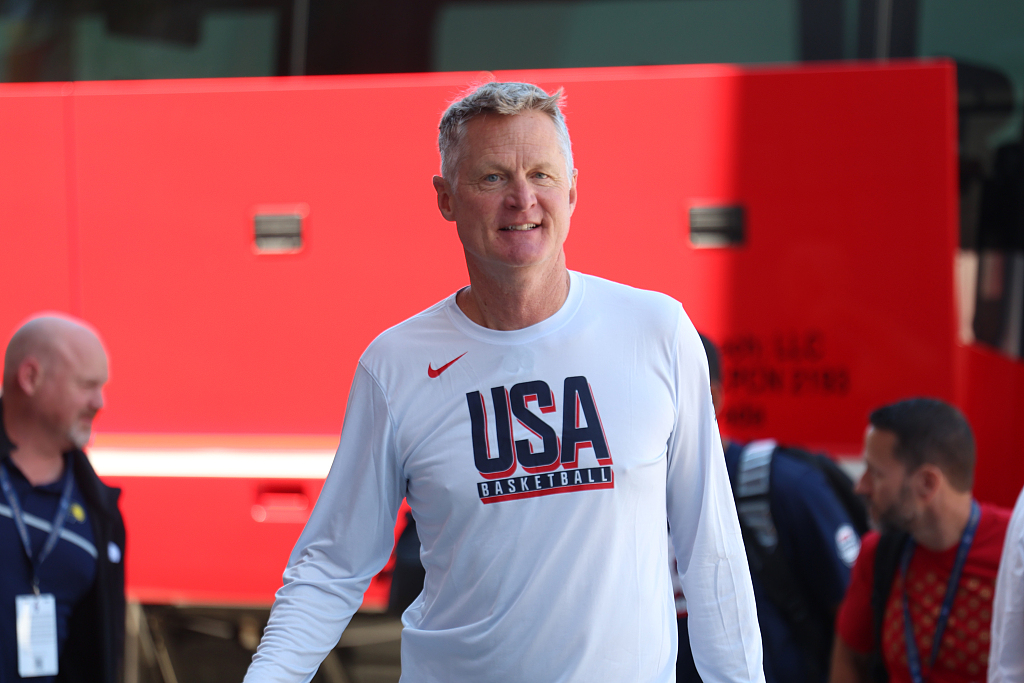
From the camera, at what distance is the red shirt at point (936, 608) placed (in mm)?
2404

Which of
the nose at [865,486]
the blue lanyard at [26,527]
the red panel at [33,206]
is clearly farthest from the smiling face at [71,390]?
the nose at [865,486]

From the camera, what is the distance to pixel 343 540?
5.46ft

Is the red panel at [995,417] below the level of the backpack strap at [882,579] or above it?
above

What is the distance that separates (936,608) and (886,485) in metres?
0.33

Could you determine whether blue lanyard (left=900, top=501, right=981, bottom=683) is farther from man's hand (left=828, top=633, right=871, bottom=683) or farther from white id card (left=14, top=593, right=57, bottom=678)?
white id card (left=14, top=593, right=57, bottom=678)

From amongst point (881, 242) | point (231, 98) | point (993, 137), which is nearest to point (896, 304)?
point (881, 242)

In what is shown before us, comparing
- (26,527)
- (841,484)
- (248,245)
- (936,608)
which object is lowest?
(936,608)

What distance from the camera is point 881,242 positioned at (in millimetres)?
3254

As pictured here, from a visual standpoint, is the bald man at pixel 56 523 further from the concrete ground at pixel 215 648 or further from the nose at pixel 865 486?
the nose at pixel 865 486

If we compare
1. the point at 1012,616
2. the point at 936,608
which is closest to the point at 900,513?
the point at 936,608

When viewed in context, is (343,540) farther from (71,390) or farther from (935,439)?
(935,439)

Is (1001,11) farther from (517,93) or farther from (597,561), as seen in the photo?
(597,561)

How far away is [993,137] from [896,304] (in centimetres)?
82

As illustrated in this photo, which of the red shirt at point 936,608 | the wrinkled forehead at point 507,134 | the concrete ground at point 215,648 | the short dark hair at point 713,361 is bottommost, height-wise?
the concrete ground at point 215,648
